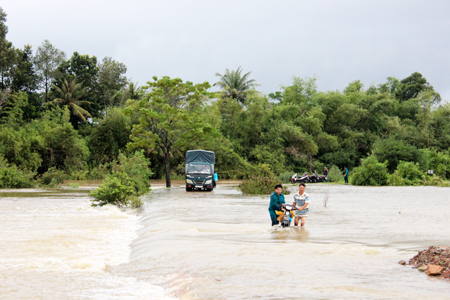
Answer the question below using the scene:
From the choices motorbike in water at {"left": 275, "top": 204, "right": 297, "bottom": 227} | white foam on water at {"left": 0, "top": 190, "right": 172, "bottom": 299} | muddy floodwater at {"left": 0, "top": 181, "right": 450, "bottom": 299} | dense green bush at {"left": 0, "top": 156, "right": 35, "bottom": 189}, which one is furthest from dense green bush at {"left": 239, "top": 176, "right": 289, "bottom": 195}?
dense green bush at {"left": 0, "top": 156, "right": 35, "bottom": 189}

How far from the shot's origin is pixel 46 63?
60344 mm

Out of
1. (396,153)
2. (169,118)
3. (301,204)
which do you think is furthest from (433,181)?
Answer: (301,204)

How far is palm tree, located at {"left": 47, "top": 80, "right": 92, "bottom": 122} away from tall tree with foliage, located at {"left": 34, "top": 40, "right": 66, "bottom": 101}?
455cm

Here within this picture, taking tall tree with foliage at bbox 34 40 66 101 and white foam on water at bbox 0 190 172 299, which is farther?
tall tree with foliage at bbox 34 40 66 101

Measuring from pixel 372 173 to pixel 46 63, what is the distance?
43.6 metres

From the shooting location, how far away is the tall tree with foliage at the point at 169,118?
37594 millimetres

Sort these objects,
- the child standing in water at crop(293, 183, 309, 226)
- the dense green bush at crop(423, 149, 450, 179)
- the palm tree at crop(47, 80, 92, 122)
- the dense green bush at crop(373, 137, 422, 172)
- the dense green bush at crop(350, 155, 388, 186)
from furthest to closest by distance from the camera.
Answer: the palm tree at crop(47, 80, 92, 122) → the dense green bush at crop(423, 149, 450, 179) → the dense green bush at crop(373, 137, 422, 172) → the dense green bush at crop(350, 155, 388, 186) → the child standing in water at crop(293, 183, 309, 226)

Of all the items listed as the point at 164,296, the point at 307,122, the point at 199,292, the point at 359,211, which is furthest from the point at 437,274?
the point at 307,122

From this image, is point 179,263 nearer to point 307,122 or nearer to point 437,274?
point 437,274

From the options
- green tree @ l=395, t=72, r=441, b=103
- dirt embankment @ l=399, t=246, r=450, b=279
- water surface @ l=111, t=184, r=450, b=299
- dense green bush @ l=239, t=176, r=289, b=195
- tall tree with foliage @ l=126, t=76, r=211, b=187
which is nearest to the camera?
water surface @ l=111, t=184, r=450, b=299

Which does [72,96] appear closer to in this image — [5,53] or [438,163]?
[5,53]

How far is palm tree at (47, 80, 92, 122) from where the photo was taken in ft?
179

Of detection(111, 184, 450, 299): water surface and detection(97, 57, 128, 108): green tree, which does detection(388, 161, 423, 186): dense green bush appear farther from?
detection(97, 57, 128, 108): green tree

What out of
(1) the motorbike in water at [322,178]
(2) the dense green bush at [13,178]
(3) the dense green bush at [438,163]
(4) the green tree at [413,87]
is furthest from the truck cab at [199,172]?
(4) the green tree at [413,87]
